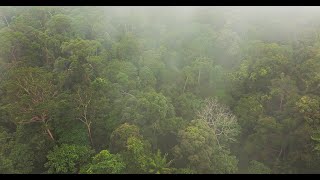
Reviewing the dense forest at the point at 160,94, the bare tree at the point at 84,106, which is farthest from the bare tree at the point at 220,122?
the bare tree at the point at 84,106

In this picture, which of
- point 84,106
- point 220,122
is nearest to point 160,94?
point 220,122

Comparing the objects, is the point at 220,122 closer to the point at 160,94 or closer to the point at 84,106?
the point at 160,94

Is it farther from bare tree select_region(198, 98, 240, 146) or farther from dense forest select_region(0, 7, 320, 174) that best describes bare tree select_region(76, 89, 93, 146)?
bare tree select_region(198, 98, 240, 146)

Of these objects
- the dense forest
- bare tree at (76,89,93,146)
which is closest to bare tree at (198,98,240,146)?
the dense forest

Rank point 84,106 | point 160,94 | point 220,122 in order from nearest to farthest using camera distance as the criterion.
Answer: point 84,106
point 220,122
point 160,94

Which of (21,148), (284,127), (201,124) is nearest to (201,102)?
(201,124)

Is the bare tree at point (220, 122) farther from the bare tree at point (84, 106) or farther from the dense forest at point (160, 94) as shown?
the bare tree at point (84, 106)
